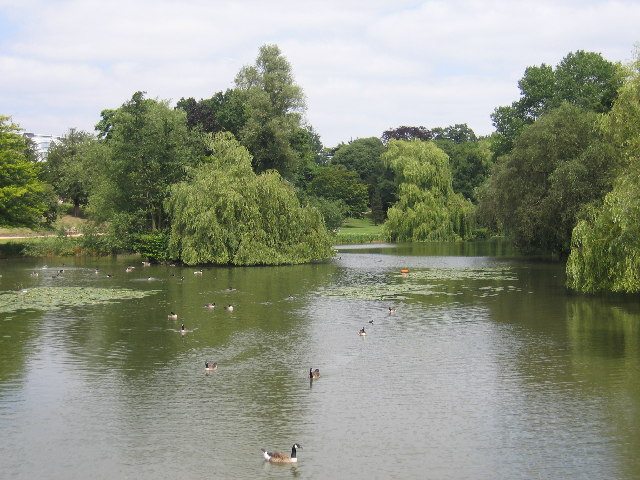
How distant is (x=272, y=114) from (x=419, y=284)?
3368 centimetres

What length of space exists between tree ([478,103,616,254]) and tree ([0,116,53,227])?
41.1 m

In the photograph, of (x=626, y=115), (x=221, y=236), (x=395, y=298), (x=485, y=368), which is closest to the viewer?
(x=485, y=368)

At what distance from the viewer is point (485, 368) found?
2261cm

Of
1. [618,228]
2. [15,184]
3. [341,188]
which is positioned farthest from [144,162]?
[341,188]

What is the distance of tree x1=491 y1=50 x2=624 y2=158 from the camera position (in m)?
69.8

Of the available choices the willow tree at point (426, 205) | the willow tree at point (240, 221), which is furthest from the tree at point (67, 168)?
the willow tree at point (426, 205)

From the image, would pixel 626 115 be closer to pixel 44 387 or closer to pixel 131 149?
pixel 44 387

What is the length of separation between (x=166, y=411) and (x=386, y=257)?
156ft

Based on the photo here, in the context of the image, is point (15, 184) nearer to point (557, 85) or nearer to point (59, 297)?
point (59, 297)

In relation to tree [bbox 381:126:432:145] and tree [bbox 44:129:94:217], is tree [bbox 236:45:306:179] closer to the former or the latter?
tree [bbox 44:129:94:217]

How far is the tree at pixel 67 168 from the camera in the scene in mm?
91688

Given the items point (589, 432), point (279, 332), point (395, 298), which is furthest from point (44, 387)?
point (395, 298)

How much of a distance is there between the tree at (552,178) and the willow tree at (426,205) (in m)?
26.0

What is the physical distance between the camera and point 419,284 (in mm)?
43625
